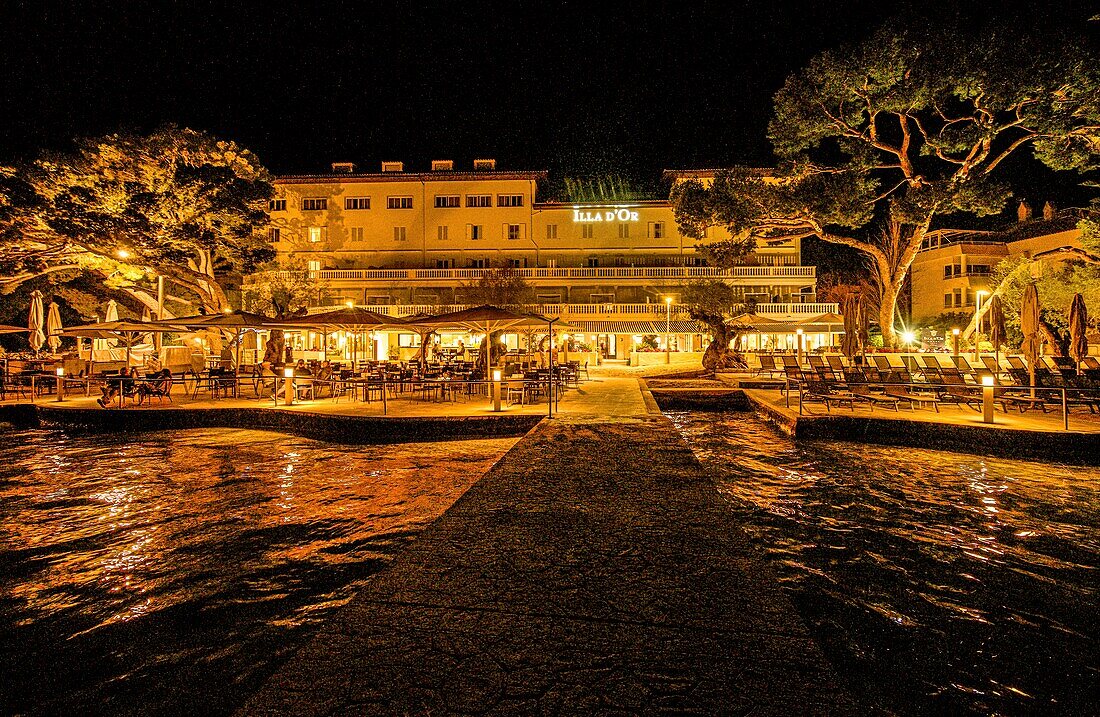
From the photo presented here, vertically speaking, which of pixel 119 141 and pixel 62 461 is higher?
pixel 119 141

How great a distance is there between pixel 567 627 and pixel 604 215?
42240 mm

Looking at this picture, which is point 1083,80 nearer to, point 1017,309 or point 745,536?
point 1017,309

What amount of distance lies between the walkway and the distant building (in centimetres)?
4116

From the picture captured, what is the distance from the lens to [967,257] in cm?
4028

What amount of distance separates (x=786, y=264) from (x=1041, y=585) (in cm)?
4077

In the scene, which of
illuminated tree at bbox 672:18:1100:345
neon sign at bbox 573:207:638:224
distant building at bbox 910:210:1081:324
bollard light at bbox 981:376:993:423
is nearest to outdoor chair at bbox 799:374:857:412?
bollard light at bbox 981:376:993:423

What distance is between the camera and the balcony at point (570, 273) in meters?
40.6

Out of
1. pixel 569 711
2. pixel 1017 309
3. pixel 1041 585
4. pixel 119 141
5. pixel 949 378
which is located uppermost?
pixel 119 141

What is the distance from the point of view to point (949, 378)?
13375mm

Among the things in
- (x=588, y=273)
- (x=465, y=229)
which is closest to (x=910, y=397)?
(x=588, y=273)

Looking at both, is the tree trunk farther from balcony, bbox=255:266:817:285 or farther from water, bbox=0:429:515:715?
balcony, bbox=255:266:817:285

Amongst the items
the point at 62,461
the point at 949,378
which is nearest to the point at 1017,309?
the point at 949,378

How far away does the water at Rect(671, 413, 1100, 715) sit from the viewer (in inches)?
127

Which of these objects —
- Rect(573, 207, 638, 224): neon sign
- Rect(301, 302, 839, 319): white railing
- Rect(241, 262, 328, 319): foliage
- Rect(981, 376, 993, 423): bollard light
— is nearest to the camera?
Rect(981, 376, 993, 423): bollard light
